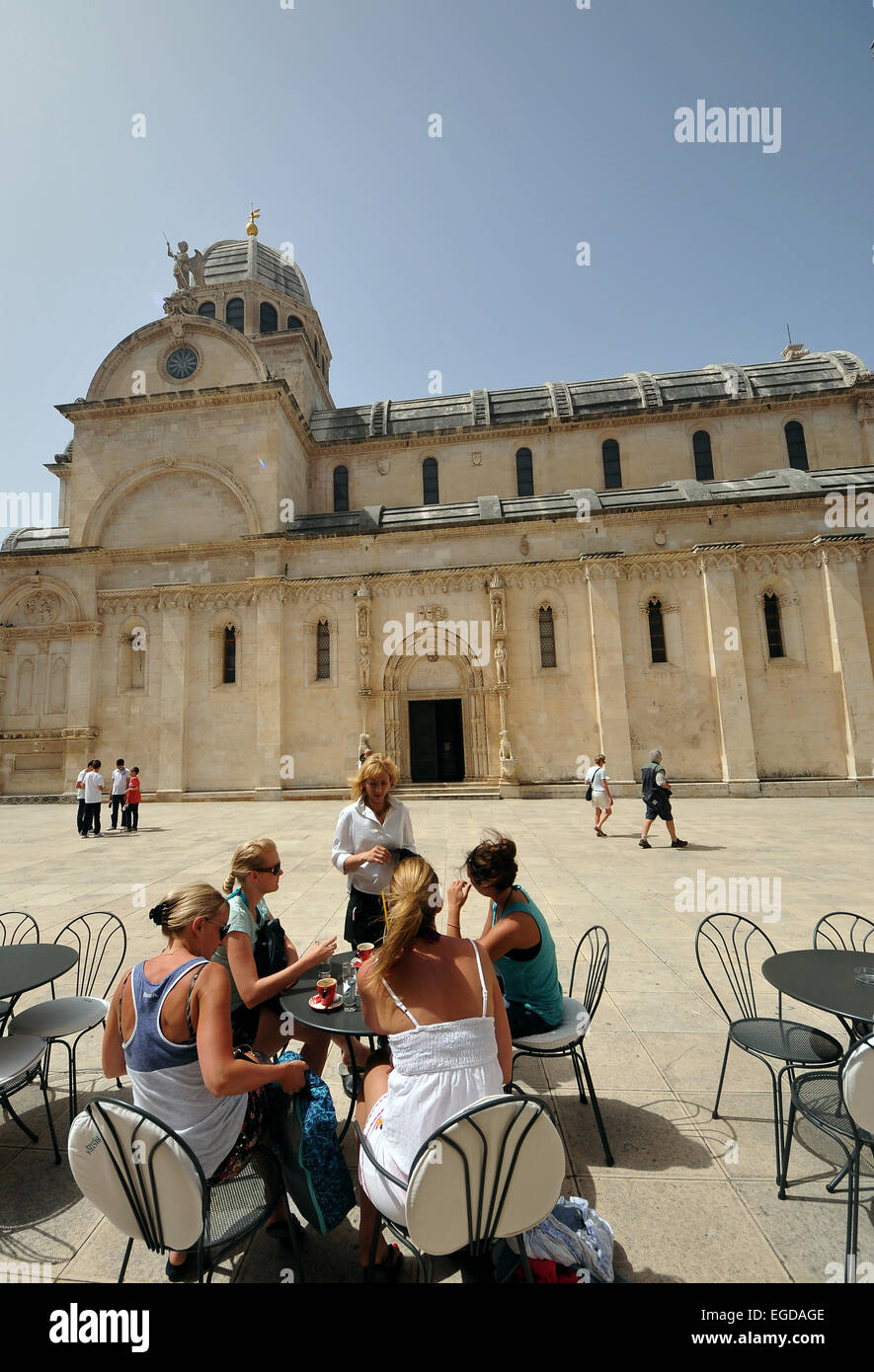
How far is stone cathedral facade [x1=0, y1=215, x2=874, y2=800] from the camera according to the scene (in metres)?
20.1

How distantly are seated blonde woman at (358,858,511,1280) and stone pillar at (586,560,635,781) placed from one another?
59.5ft

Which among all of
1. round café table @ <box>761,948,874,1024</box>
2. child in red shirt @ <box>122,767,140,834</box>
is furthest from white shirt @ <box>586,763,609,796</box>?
child in red shirt @ <box>122,767,140,834</box>

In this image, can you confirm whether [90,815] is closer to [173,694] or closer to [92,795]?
[92,795]

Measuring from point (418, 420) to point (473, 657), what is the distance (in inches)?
478

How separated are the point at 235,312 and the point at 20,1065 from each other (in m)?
32.3

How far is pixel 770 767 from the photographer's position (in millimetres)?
19719

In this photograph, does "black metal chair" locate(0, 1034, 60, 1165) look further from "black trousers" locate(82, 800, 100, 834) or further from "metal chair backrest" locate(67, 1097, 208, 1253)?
"black trousers" locate(82, 800, 100, 834)

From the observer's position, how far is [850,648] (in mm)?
19656

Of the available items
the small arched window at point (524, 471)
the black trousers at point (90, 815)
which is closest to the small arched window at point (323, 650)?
the black trousers at point (90, 815)

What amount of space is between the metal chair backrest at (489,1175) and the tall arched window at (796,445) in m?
28.1

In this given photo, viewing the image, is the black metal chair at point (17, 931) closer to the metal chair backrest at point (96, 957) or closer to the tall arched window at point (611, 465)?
the metal chair backrest at point (96, 957)

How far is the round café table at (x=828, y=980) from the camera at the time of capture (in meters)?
3.08
